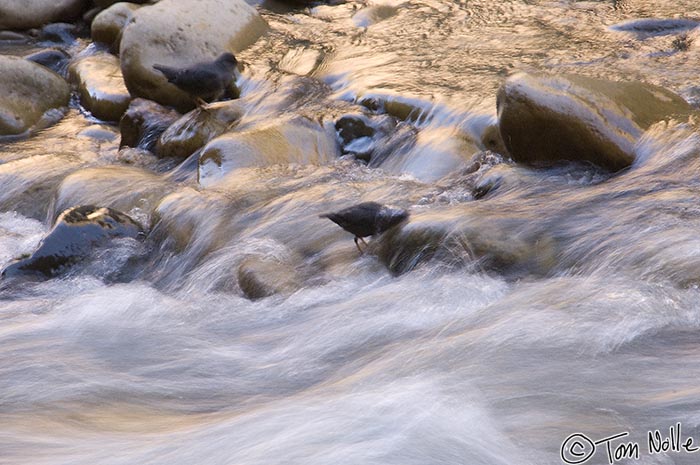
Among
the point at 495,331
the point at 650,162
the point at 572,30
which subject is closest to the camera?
the point at 495,331

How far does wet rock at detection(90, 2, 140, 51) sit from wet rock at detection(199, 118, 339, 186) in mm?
4005

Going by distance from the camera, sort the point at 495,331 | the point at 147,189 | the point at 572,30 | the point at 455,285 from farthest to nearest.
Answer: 1. the point at 572,30
2. the point at 147,189
3. the point at 455,285
4. the point at 495,331

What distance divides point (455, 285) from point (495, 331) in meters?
0.45

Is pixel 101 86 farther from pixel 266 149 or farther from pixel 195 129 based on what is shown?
pixel 266 149

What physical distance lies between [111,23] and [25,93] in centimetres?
174

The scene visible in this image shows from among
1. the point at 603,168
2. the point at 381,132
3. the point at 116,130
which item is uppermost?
the point at 603,168

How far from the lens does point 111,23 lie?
9.53m

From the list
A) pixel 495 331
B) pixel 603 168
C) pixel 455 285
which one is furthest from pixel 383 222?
pixel 603 168

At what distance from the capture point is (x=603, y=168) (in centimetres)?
486

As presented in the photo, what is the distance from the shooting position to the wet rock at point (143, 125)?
6992 millimetres

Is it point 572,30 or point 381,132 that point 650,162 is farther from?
point 572,30

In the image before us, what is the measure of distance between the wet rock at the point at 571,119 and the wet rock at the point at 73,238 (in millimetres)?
2307

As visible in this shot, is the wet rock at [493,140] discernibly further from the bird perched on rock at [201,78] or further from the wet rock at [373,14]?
the wet rock at [373,14]

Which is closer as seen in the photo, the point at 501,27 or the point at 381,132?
the point at 381,132
